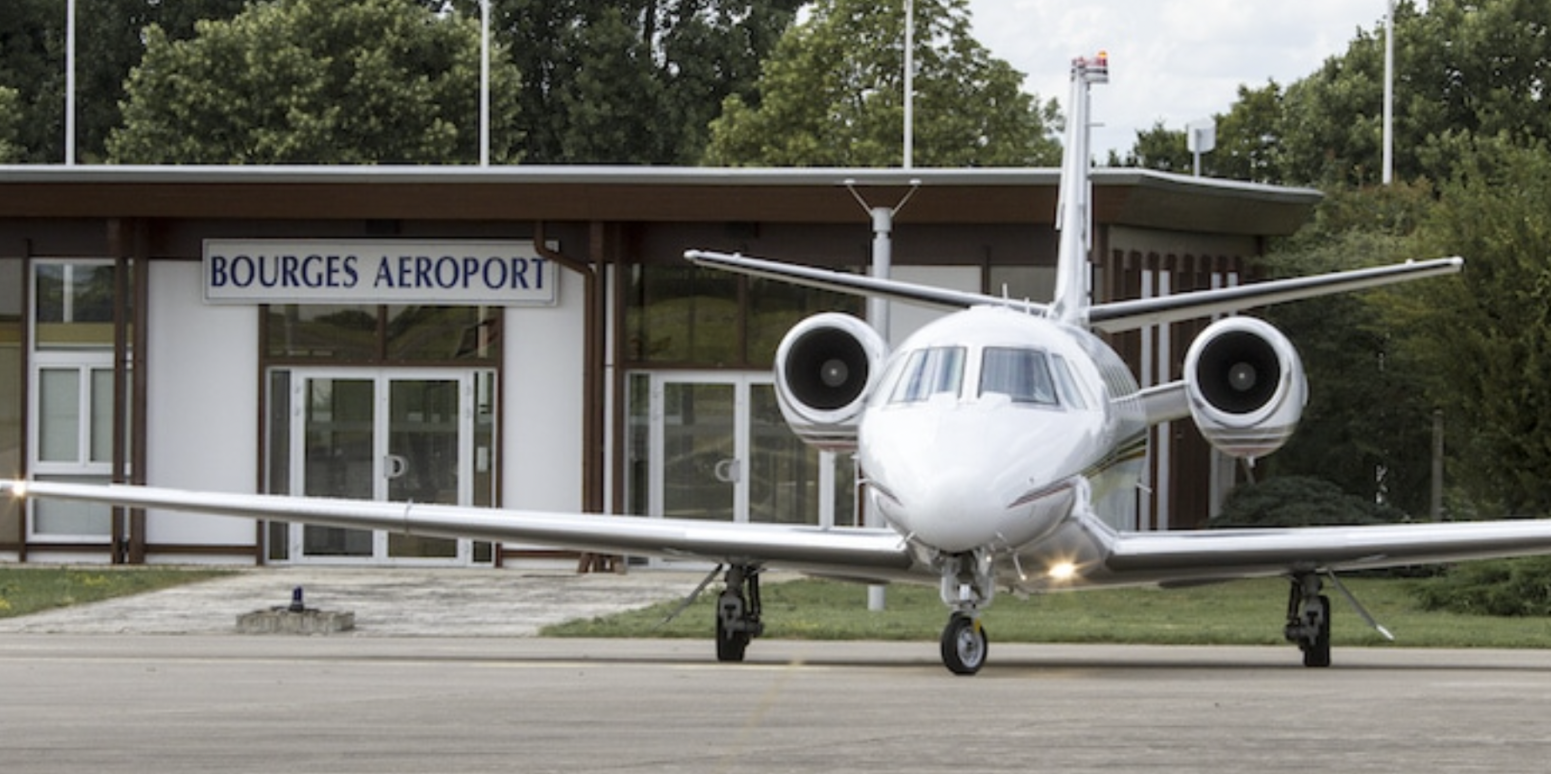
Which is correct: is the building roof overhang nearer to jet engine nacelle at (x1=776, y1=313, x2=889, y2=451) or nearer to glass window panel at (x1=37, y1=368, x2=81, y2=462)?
glass window panel at (x1=37, y1=368, x2=81, y2=462)

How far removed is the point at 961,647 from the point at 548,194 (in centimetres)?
1594

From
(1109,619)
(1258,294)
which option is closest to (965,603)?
(1258,294)

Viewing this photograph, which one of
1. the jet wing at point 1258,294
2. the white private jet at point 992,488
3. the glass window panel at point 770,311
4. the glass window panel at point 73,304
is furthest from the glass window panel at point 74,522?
the jet wing at point 1258,294

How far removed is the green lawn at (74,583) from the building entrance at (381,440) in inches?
77.0

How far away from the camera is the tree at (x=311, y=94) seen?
64.2 meters

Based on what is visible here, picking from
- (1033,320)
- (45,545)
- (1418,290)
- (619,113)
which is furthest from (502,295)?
(619,113)

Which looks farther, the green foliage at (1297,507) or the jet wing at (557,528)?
the green foliage at (1297,507)

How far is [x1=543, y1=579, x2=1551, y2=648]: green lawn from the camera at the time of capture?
2380cm

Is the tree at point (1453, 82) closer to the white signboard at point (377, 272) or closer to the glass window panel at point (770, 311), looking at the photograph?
the glass window panel at point (770, 311)

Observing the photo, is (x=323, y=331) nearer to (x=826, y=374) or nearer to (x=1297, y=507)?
(x=1297, y=507)

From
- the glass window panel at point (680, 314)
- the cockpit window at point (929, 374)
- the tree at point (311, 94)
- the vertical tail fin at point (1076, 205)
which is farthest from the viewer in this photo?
the tree at point (311, 94)

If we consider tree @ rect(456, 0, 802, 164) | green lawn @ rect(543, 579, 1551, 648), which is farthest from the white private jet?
tree @ rect(456, 0, 802, 164)

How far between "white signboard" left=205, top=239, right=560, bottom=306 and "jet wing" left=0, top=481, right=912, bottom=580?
44.7 feet

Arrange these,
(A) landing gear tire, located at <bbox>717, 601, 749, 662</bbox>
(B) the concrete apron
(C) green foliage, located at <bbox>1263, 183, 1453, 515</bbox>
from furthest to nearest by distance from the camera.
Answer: (C) green foliage, located at <bbox>1263, 183, 1453, 515</bbox>, (B) the concrete apron, (A) landing gear tire, located at <bbox>717, 601, 749, 662</bbox>
